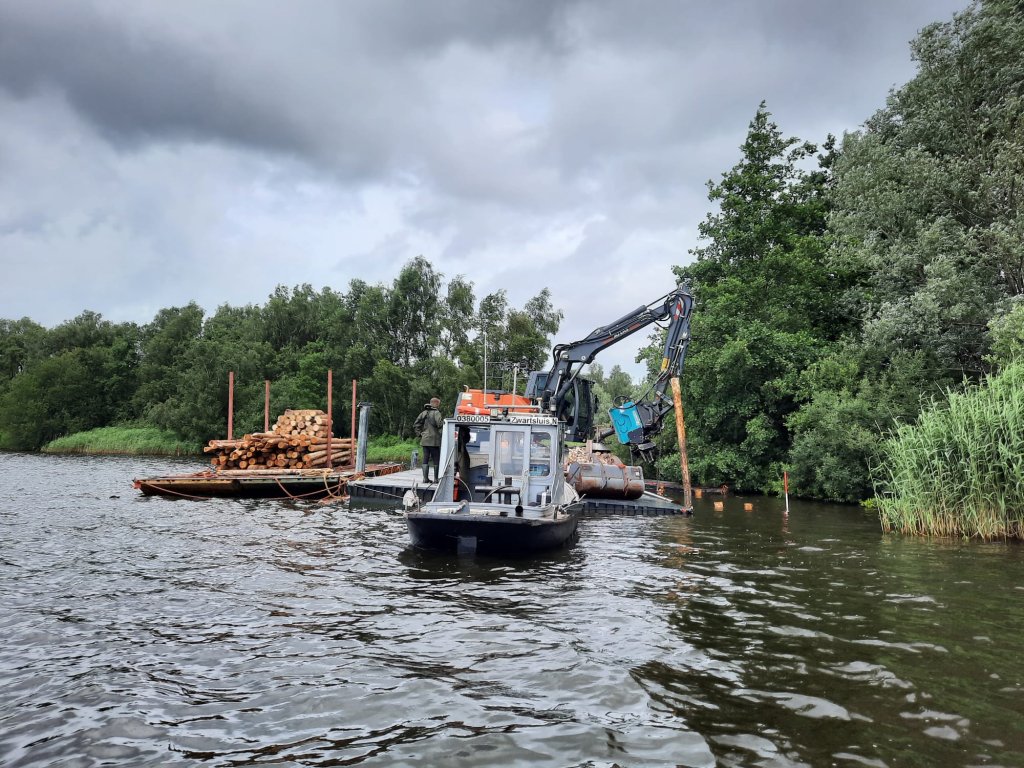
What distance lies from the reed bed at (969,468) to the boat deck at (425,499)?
583 centimetres

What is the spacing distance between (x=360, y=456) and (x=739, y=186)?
2029 cm

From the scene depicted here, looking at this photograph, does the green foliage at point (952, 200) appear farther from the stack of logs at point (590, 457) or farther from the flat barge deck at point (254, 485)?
the flat barge deck at point (254, 485)

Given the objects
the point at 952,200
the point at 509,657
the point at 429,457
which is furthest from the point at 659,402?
the point at 509,657

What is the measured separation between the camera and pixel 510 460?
44.5ft

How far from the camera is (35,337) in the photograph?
8350 centimetres

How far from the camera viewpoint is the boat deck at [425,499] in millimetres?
18797

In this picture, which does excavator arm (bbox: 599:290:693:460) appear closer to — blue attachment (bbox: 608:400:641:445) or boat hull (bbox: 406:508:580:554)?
blue attachment (bbox: 608:400:641:445)

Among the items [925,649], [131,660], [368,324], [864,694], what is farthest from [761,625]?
[368,324]

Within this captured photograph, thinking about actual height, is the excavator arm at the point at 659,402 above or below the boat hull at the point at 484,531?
above

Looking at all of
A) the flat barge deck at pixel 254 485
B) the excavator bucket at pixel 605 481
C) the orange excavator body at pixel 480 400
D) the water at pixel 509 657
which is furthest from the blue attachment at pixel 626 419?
the water at pixel 509 657

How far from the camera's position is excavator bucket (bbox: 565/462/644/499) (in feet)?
66.3

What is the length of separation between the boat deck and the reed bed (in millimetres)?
5829

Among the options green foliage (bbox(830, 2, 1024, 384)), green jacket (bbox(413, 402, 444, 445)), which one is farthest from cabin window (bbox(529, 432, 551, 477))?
green foliage (bbox(830, 2, 1024, 384))

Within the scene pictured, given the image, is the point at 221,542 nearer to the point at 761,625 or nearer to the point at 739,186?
the point at 761,625
